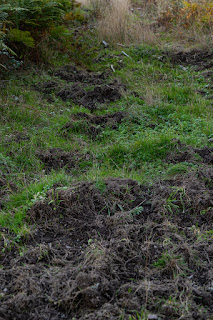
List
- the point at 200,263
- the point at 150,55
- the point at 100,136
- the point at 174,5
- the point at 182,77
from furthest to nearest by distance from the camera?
the point at 174,5 < the point at 150,55 < the point at 182,77 < the point at 100,136 < the point at 200,263

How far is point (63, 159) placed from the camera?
14.6ft

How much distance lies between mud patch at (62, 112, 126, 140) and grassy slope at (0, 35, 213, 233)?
0.39 feet

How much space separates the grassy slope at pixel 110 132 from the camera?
151 inches

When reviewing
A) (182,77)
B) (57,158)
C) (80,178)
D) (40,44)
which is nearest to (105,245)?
(80,178)

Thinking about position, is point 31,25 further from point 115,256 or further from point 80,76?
point 115,256

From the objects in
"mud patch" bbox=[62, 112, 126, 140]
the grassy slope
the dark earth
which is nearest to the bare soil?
the grassy slope

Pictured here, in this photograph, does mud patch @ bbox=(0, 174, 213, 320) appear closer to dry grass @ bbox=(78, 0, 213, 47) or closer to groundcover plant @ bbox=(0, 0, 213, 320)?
groundcover plant @ bbox=(0, 0, 213, 320)

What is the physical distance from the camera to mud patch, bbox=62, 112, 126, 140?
17.0 feet

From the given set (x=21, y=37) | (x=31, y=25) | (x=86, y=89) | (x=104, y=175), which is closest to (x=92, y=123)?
(x=86, y=89)

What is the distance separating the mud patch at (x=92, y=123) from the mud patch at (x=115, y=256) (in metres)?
1.75

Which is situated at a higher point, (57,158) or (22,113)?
(22,113)

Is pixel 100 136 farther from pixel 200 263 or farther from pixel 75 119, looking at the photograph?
pixel 200 263

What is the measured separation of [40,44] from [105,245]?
5.89m

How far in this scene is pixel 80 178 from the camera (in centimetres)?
378
